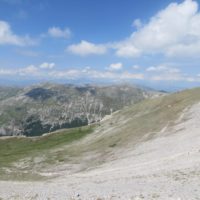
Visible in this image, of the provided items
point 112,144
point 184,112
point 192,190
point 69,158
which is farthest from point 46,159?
point 192,190

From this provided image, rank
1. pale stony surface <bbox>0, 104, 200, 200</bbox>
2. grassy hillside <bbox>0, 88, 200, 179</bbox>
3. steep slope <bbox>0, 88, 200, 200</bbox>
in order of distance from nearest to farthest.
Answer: pale stony surface <bbox>0, 104, 200, 200</bbox> < steep slope <bbox>0, 88, 200, 200</bbox> < grassy hillside <bbox>0, 88, 200, 179</bbox>

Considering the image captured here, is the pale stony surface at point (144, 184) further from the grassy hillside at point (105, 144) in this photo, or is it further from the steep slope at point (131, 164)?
the grassy hillside at point (105, 144)

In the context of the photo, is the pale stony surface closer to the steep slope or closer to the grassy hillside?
the steep slope

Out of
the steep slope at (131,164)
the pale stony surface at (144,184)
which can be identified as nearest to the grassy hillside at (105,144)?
the steep slope at (131,164)

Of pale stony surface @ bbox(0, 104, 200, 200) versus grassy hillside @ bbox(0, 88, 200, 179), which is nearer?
pale stony surface @ bbox(0, 104, 200, 200)

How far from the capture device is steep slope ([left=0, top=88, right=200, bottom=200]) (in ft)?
114

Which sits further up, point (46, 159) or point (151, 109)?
point (151, 109)

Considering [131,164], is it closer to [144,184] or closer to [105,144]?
[144,184]

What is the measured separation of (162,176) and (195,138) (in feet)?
116

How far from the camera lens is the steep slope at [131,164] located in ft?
114

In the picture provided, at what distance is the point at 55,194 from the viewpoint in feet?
115

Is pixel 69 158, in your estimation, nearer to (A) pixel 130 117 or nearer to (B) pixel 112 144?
(B) pixel 112 144

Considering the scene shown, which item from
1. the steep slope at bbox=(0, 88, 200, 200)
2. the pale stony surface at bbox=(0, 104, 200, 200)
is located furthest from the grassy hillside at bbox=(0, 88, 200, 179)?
the pale stony surface at bbox=(0, 104, 200, 200)

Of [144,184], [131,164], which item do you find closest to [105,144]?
[131,164]
